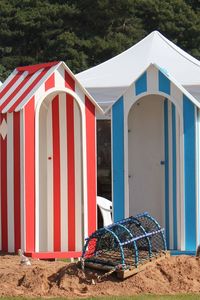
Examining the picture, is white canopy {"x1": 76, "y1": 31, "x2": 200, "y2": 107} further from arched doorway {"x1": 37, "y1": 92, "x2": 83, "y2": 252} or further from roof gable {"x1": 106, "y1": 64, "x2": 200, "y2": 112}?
roof gable {"x1": 106, "y1": 64, "x2": 200, "y2": 112}

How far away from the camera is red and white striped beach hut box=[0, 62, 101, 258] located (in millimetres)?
9273

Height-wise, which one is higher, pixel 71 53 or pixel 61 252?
pixel 71 53

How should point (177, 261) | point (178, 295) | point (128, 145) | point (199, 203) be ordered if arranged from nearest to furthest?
point (178, 295) < point (177, 261) < point (199, 203) < point (128, 145)

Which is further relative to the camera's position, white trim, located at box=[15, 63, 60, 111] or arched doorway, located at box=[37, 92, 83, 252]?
arched doorway, located at box=[37, 92, 83, 252]

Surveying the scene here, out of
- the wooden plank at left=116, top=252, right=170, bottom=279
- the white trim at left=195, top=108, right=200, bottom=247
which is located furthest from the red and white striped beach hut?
the wooden plank at left=116, top=252, right=170, bottom=279

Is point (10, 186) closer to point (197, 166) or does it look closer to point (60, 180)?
point (60, 180)

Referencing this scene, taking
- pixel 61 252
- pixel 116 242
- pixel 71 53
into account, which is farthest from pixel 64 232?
pixel 71 53

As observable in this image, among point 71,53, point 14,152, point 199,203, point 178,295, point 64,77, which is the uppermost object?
point 71,53

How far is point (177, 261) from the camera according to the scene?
7.15m

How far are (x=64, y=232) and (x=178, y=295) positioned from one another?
135 inches

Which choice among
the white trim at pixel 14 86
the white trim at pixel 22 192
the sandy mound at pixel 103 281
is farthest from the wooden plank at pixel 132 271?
the white trim at pixel 14 86

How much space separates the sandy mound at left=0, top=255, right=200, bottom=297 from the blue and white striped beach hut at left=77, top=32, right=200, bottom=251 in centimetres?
222

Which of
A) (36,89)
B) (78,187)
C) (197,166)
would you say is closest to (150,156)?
(197,166)

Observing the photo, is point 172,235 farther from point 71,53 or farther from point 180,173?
point 71,53
